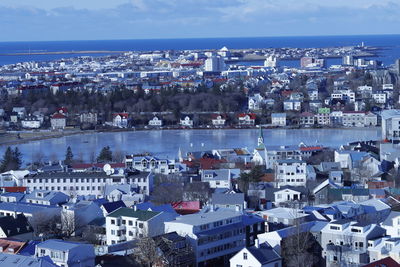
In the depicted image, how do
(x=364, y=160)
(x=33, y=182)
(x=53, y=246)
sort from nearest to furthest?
(x=53, y=246) → (x=33, y=182) → (x=364, y=160)

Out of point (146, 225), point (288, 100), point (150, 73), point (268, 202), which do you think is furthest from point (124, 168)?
A: point (150, 73)

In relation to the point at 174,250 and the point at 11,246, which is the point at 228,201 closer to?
the point at 174,250

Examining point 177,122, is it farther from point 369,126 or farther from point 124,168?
point 124,168

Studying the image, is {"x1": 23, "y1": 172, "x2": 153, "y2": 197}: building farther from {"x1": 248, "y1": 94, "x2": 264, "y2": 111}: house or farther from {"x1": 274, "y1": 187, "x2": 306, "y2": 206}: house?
{"x1": 248, "y1": 94, "x2": 264, "y2": 111}: house

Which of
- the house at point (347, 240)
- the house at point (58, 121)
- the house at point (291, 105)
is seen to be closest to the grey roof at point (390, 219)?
the house at point (347, 240)

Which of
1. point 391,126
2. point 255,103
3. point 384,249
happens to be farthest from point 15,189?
point 255,103

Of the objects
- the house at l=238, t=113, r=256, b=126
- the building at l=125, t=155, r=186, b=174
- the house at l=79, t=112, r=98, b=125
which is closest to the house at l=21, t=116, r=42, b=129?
the house at l=79, t=112, r=98, b=125
